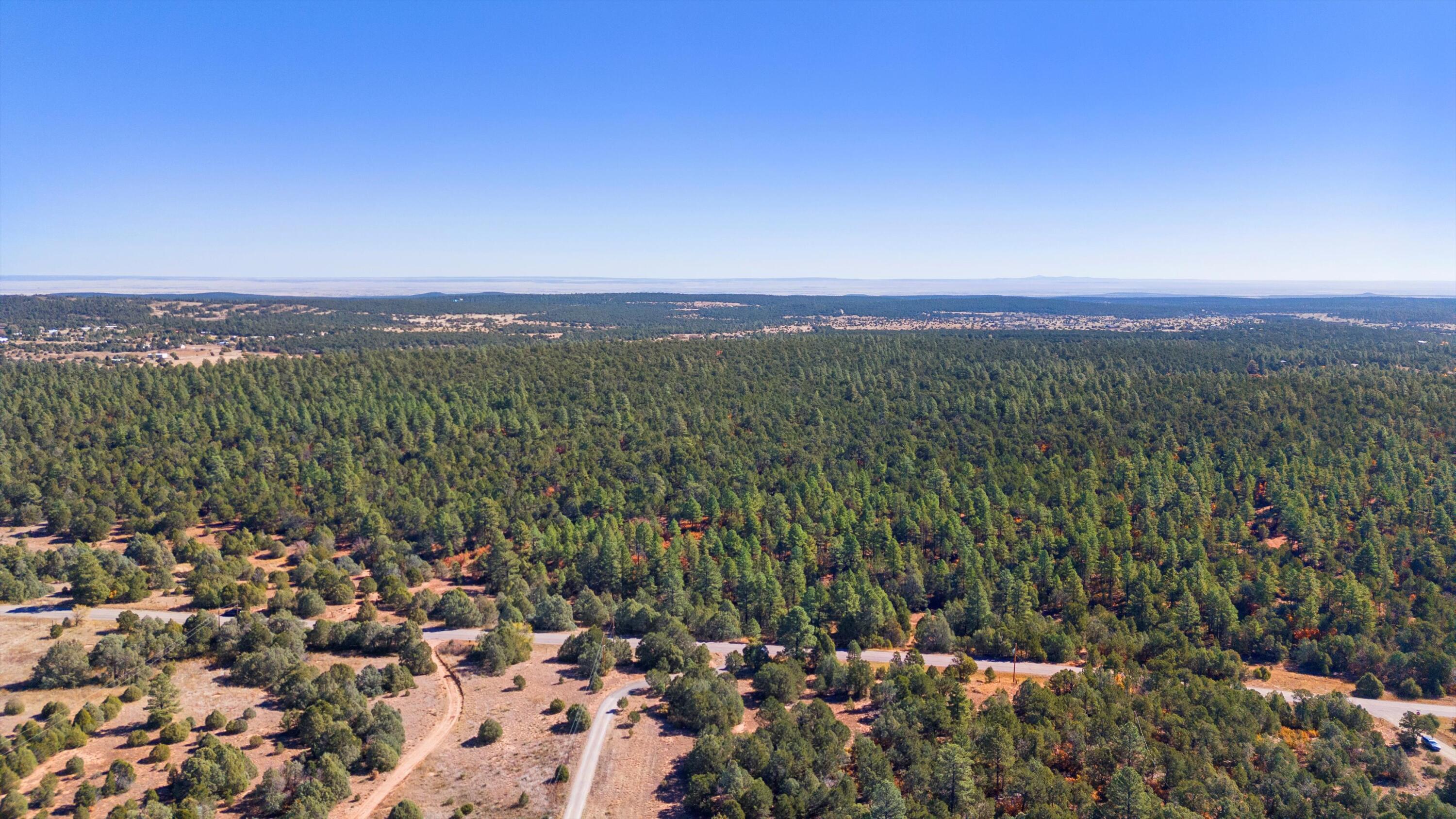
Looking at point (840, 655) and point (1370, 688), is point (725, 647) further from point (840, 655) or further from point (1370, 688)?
point (1370, 688)

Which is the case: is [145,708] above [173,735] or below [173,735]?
below

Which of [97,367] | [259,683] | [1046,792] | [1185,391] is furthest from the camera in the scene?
[97,367]

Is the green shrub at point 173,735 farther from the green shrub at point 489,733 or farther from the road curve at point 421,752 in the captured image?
the green shrub at point 489,733

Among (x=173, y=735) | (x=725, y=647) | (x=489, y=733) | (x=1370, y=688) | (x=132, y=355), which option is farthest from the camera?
(x=132, y=355)

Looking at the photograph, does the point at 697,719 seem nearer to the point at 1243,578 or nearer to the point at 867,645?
the point at 867,645

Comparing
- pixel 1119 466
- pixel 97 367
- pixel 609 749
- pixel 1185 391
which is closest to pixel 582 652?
pixel 609 749

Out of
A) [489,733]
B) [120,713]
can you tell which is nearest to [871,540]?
[489,733]

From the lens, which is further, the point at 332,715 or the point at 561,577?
the point at 561,577
